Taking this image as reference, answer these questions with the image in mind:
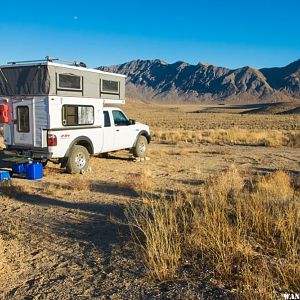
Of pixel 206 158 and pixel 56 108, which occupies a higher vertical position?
pixel 56 108

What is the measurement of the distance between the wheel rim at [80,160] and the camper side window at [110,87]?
2172 millimetres

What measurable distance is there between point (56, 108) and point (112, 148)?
3.15m

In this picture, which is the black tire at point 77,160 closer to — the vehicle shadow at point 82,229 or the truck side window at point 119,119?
the truck side window at point 119,119

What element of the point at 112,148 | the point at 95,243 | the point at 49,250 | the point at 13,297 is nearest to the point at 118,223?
the point at 95,243

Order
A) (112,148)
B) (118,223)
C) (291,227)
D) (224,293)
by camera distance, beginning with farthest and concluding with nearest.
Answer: (112,148), (118,223), (291,227), (224,293)

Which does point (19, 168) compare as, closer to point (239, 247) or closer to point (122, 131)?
point (122, 131)

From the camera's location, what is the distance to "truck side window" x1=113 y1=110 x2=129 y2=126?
14.1 metres

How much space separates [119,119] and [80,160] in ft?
8.46

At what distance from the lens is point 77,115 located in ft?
39.6

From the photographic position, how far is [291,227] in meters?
5.79

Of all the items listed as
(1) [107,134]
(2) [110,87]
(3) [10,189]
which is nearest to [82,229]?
(3) [10,189]

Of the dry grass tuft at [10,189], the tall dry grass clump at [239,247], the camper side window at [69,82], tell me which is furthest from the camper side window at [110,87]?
the tall dry grass clump at [239,247]

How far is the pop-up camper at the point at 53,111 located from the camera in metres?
11.1

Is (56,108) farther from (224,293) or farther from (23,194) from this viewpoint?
(224,293)
